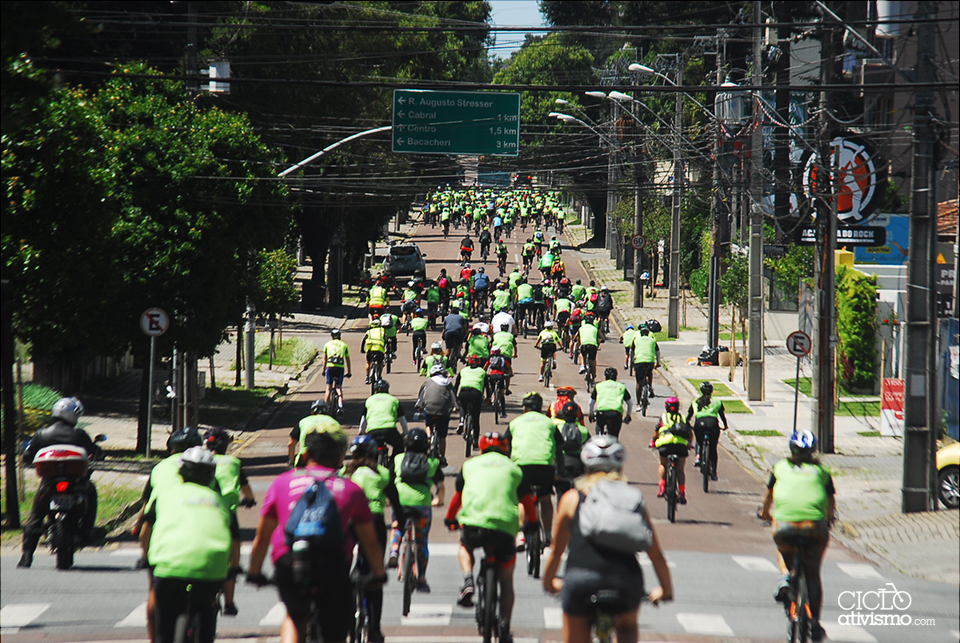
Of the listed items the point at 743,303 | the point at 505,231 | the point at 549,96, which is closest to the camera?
the point at 743,303

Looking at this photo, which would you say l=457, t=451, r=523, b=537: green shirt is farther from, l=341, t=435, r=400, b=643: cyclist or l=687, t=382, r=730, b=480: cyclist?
l=687, t=382, r=730, b=480: cyclist

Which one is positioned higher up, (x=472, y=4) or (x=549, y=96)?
(x=472, y=4)

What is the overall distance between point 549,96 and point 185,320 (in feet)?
232

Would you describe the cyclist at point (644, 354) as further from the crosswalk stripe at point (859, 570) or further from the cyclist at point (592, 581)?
the cyclist at point (592, 581)

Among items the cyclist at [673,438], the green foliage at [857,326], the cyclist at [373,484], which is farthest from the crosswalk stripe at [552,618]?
the green foliage at [857,326]

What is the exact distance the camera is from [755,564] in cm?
1312

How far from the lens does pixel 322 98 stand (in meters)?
38.7

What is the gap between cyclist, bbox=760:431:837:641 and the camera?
902cm

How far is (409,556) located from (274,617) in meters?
1.31

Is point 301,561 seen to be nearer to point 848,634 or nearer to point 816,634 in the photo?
point 816,634

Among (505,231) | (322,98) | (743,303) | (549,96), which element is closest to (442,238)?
(505,231)

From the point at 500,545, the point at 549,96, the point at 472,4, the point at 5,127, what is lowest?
the point at 500,545

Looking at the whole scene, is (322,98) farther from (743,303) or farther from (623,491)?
(623,491)

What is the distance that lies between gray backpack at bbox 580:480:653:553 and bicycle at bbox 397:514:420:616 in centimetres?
396
